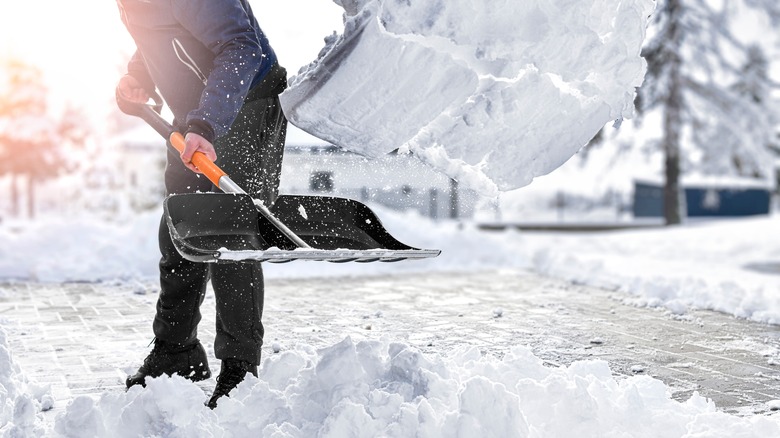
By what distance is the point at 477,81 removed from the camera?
9.96 ft

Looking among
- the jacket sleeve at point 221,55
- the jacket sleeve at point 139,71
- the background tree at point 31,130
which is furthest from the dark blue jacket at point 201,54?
the background tree at point 31,130

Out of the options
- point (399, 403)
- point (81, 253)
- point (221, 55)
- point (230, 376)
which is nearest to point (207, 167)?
point (221, 55)

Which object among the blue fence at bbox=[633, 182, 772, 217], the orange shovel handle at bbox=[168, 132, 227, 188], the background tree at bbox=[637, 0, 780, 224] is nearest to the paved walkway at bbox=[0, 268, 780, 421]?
the orange shovel handle at bbox=[168, 132, 227, 188]

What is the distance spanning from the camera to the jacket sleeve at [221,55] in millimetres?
2922

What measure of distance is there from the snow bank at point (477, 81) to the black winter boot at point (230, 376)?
97 cm

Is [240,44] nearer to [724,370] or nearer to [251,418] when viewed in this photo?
[251,418]

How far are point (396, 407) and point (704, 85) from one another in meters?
18.0

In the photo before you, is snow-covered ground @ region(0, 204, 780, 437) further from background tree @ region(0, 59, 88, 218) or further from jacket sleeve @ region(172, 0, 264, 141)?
background tree @ region(0, 59, 88, 218)

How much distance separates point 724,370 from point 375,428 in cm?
226

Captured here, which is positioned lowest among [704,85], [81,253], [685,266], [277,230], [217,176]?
[685,266]

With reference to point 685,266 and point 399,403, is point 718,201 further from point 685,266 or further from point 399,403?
point 399,403

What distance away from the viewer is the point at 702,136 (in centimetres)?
1875

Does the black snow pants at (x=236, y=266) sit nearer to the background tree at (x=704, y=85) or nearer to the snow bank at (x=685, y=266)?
the snow bank at (x=685, y=266)

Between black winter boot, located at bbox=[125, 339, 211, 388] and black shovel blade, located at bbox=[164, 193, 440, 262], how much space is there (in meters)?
0.64
